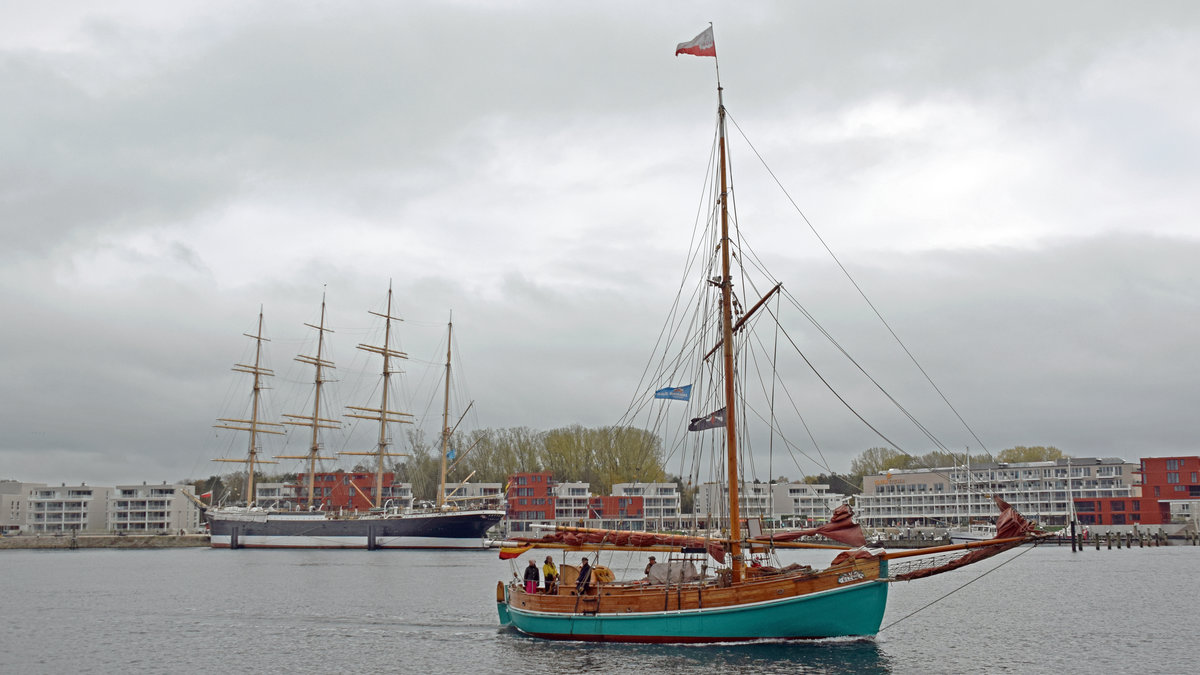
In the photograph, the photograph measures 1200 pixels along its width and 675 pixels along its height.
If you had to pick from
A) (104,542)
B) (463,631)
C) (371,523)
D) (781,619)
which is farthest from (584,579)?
(104,542)

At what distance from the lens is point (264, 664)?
40.1 m

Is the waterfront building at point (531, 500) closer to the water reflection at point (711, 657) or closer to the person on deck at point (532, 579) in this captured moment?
the person on deck at point (532, 579)

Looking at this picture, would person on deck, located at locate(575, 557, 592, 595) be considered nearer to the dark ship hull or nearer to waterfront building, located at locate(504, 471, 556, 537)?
the dark ship hull

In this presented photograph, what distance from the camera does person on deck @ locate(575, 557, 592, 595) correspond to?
41.6 metres

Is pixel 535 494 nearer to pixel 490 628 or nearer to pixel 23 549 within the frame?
pixel 23 549

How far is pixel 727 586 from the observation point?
38469mm

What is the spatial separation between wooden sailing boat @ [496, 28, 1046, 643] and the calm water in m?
1.00

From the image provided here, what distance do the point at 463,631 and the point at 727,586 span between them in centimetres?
1674

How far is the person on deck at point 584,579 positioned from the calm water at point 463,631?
244 centimetres

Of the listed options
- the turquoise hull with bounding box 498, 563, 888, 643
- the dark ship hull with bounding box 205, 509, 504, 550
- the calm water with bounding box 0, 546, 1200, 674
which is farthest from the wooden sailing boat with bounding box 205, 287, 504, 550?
the turquoise hull with bounding box 498, 563, 888, 643

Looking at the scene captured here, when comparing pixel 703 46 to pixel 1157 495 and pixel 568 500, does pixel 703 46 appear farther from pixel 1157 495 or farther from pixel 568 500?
pixel 1157 495

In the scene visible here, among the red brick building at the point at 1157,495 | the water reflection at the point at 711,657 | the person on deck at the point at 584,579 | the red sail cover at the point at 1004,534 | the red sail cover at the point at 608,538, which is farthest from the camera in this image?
the red brick building at the point at 1157,495

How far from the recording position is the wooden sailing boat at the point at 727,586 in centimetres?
3747

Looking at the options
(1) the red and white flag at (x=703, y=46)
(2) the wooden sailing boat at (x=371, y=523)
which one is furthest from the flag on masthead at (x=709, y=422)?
(2) the wooden sailing boat at (x=371, y=523)
